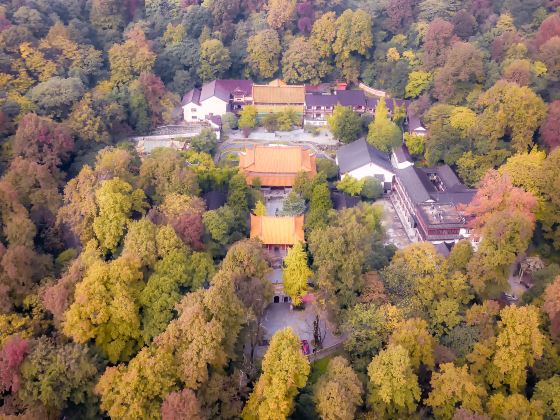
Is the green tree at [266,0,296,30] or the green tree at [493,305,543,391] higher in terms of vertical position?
the green tree at [266,0,296,30]

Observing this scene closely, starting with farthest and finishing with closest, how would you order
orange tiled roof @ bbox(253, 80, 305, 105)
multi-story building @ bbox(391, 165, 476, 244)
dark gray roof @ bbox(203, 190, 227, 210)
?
orange tiled roof @ bbox(253, 80, 305, 105), dark gray roof @ bbox(203, 190, 227, 210), multi-story building @ bbox(391, 165, 476, 244)

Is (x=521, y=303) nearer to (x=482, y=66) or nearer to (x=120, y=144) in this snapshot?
(x=482, y=66)

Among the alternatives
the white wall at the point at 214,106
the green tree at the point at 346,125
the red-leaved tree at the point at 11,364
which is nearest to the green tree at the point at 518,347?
the red-leaved tree at the point at 11,364

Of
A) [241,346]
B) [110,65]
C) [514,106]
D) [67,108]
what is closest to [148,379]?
[241,346]

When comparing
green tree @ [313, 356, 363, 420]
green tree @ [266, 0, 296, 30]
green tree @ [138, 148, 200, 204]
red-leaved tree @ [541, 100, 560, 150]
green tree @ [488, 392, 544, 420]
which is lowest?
green tree @ [488, 392, 544, 420]

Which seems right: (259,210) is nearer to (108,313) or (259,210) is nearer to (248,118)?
(108,313)

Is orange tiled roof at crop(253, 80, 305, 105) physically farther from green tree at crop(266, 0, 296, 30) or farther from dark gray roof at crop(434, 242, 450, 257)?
dark gray roof at crop(434, 242, 450, 257)

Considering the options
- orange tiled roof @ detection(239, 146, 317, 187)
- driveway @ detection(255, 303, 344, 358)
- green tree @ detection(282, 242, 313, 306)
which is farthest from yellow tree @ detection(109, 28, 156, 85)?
driveway @ detection(255, 303, 344, 358)
